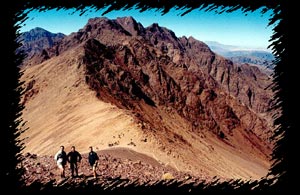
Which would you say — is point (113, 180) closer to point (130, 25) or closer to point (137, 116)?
point (137, 116)

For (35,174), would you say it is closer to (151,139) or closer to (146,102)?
(151,139)

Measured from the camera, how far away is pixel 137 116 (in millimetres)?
37656

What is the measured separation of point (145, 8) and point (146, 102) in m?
51.7

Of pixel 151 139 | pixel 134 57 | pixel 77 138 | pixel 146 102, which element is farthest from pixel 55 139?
pixel 134 57

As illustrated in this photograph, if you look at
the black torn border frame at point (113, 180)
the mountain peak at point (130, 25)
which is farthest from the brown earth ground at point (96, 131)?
the mountain peak at point (130, 25)

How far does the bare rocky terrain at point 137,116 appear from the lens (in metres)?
30.6

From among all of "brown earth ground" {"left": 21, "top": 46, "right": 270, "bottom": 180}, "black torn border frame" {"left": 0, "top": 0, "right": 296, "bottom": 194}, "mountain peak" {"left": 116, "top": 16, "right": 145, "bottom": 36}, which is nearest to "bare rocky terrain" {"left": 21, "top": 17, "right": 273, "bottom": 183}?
"brown earth ground" {"left": 21, "top": 46, "right": 270, "bottom": 180}

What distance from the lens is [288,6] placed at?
308 cm

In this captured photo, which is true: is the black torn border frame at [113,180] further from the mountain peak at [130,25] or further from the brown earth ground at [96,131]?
the mountain peak at [130,25]

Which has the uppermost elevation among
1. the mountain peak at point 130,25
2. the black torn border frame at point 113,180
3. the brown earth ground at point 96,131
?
the mountain peak at point 130,25

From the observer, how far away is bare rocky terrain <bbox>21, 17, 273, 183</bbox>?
30.6m

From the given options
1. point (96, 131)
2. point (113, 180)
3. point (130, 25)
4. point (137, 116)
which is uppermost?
point (130, 25)

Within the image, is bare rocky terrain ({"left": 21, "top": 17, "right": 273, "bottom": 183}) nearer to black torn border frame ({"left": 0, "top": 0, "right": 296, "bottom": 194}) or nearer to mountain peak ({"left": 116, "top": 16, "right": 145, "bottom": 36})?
black torn border frame ({"left": 0, "top": 0, "right": 296, "bottom": 194})

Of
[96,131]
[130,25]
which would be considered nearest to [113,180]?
[96,131]
